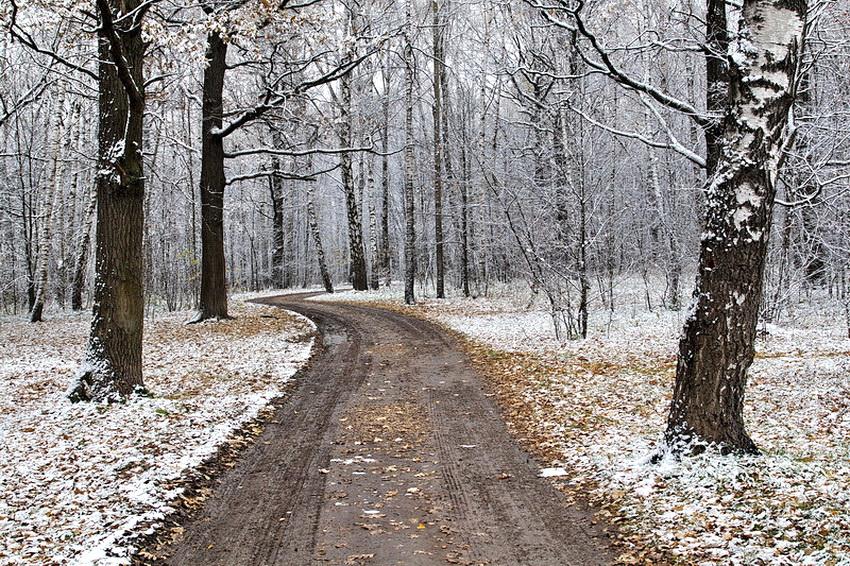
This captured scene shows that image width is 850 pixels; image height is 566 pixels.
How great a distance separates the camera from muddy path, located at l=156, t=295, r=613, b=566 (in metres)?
4.61

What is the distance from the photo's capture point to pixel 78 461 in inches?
250

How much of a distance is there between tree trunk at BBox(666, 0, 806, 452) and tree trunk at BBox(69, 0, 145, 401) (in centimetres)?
745

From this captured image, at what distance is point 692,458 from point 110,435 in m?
6.25

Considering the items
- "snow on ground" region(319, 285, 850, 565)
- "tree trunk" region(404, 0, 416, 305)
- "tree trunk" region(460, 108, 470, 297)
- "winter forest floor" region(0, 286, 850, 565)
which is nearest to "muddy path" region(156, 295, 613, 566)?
"winter forest floor" region(0, 286, 850, 565)

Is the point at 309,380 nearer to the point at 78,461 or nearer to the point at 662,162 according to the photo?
the point at 78,461

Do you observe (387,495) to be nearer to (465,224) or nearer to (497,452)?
(497,452)

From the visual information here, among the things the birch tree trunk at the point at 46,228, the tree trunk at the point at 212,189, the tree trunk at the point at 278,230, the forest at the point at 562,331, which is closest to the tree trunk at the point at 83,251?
the birch tree trunk at the point at 46,228

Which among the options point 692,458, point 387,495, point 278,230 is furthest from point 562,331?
point 278,230

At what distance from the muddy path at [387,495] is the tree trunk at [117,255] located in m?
2.52

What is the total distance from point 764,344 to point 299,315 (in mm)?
13479

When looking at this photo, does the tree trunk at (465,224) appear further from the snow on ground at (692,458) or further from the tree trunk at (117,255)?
the tree trunk at (117,255)

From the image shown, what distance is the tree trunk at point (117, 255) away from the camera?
871 centimetres

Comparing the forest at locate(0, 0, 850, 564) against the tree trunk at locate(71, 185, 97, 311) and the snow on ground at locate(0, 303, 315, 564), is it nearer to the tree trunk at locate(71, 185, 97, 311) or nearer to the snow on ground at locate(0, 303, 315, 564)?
the snow on ground at locate(0, 303, 315, 564)

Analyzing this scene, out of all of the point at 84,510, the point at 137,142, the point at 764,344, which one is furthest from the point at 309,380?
the point at 764,344
